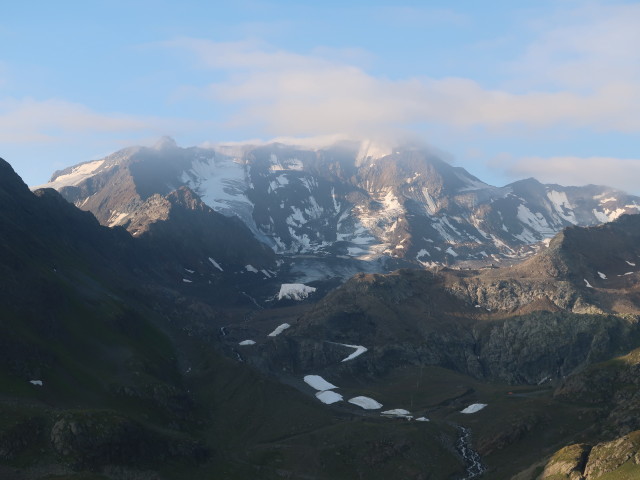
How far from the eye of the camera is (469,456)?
184 metres

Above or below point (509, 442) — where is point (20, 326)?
above

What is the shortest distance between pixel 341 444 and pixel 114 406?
6192cm

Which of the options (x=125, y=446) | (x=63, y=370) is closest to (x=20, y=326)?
(x=63, y=370)

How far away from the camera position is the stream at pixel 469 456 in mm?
172125

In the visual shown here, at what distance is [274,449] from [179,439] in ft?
90.7

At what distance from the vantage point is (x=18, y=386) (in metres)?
165

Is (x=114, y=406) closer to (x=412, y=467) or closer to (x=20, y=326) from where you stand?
(x=20, y=326)

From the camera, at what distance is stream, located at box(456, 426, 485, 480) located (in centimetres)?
17212

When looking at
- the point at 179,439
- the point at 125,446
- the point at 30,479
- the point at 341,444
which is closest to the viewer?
the point at 30,479

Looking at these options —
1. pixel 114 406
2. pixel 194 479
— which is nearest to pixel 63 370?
pixel 114 406

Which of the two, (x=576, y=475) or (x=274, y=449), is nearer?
(x=576, y=475)

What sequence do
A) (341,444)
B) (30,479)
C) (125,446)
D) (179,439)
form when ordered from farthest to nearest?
(341,444) < (179,439) < (125,446) < (30,479)

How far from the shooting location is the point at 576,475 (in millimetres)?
135625

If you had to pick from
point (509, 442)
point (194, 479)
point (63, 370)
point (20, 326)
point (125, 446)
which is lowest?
point (509, 442)
